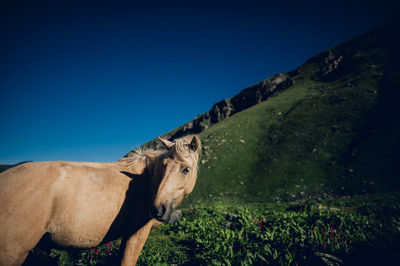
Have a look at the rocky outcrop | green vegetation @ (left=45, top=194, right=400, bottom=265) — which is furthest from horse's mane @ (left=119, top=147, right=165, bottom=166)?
the rocky outcrop

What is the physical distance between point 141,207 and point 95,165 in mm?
1105

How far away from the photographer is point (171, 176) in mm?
2865

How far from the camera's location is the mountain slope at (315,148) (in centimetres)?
1733

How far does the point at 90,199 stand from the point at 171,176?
125cm

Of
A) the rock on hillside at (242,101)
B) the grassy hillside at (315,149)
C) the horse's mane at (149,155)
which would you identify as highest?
the rock on hillside at (242,101)

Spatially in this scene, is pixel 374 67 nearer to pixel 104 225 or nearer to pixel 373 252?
pixel 373 252

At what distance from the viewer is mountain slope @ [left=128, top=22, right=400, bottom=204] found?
1733 cm

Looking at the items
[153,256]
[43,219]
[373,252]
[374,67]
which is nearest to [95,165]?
→ [43,219]

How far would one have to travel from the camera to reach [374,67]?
3788 centimetres

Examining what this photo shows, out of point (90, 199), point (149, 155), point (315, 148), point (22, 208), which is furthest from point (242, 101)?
point (22, 208)

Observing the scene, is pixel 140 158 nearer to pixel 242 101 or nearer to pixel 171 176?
pixel 171 176

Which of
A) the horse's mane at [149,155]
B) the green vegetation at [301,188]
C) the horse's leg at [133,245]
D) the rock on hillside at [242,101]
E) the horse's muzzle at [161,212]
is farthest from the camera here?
the rock on hillside at [242,101]

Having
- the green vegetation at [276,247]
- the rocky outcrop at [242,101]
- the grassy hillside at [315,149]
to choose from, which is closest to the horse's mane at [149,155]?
the green vegetation at [276,247]

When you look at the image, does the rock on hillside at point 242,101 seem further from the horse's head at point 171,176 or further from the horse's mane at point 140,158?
the horse's head at point 171,176
